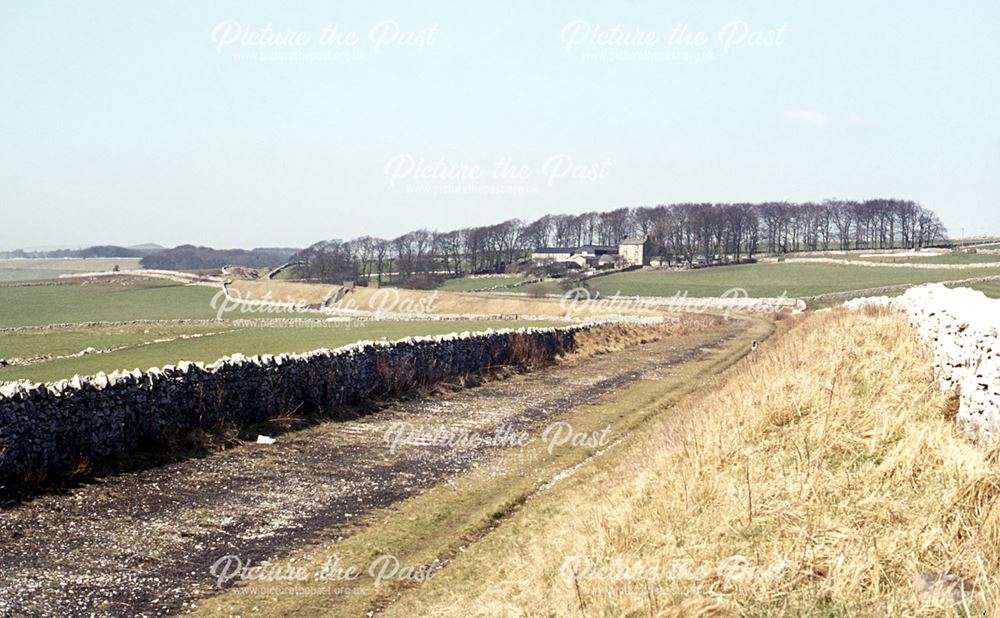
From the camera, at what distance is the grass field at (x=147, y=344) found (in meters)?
32.7

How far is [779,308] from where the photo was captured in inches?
2985

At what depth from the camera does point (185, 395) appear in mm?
16250

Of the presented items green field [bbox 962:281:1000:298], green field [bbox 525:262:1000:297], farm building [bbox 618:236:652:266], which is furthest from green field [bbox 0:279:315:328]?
farm building [bbox 618:236:652:266]

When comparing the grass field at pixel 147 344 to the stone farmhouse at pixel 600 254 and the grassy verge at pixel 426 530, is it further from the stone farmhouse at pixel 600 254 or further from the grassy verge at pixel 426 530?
the stone farmhouse at pixel 600 254

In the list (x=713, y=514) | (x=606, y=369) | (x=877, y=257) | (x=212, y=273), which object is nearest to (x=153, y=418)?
(x=713, y=514)

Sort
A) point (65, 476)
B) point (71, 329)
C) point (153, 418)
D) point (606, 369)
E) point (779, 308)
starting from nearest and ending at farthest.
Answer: point (65, 476)
point (153, 418)
point (606, 369)
point (71, 329)
point (779, 308)

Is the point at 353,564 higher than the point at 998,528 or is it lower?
lower

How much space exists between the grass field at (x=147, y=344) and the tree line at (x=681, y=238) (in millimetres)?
75756

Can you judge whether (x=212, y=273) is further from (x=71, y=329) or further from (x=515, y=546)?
(x=515, y=546)

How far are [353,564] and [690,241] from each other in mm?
143547

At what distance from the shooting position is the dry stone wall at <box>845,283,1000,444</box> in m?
9.20

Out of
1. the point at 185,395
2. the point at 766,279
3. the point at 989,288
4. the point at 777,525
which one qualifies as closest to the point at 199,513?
the point at 185,395

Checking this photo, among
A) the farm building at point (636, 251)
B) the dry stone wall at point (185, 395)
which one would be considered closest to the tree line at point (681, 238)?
the farm building at point (636, 251)

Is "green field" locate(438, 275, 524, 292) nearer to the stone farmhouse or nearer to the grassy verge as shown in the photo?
the stone farmhouse
